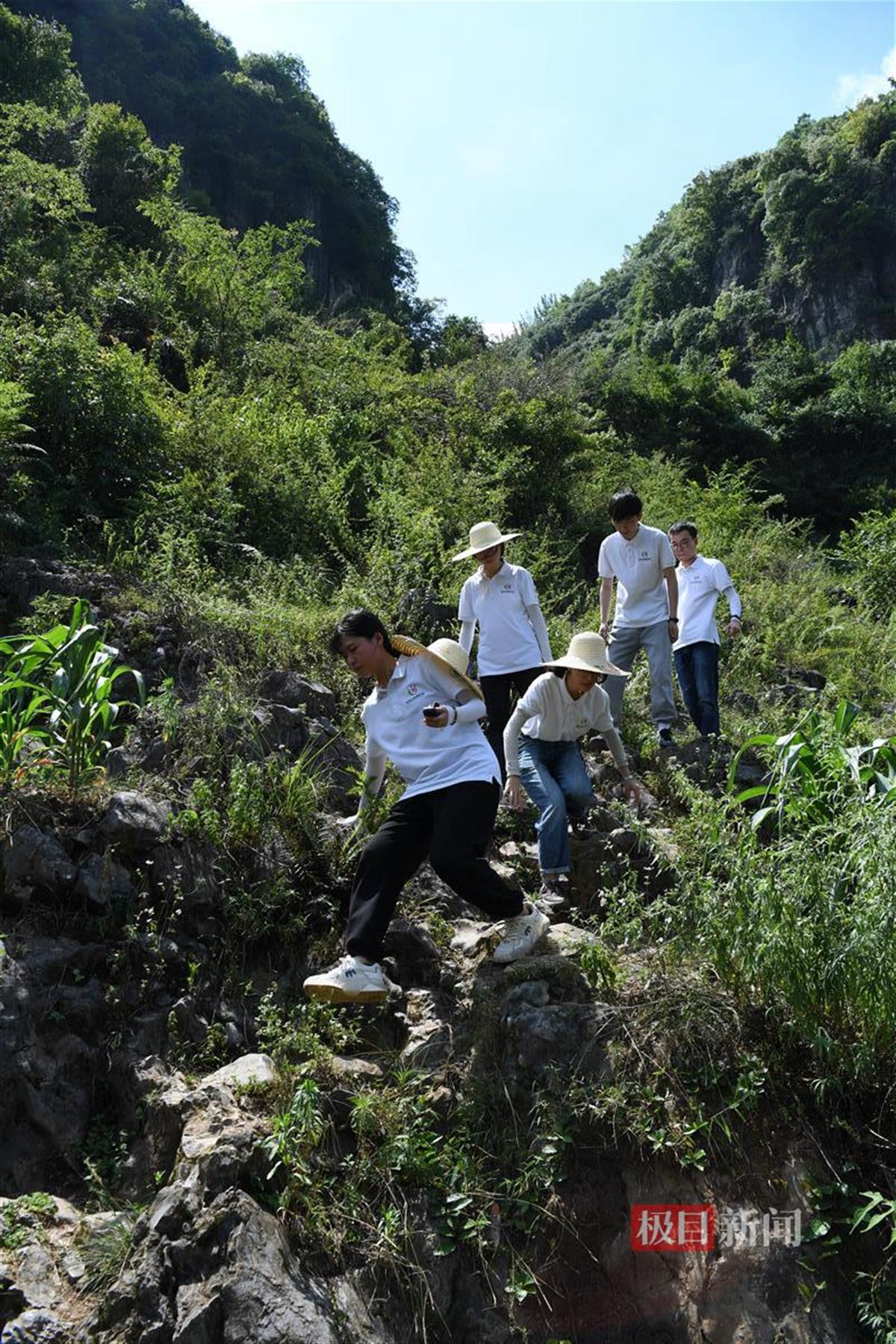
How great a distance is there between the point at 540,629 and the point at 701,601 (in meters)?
1.29

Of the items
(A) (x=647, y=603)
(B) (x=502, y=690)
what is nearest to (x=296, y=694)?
(B) (x=502, y=690)

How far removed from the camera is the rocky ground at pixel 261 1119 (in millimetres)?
2838

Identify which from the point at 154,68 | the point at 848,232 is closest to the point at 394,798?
the point at 154,68

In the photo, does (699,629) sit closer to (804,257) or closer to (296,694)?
(296,694)

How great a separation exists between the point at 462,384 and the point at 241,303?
3.90 m

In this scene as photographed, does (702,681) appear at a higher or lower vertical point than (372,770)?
lower

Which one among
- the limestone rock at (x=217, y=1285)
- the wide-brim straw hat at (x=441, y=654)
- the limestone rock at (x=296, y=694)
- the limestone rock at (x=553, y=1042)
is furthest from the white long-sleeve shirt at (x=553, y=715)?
the limestone rock at (x=217, y=1285)

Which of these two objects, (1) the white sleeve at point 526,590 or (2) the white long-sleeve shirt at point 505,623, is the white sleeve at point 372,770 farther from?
(1) the white sleeve at point 526,590

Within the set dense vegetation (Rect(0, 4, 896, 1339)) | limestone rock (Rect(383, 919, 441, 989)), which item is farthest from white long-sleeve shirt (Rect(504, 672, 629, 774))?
limestone rock (Rect(383, 919, 441, 989))

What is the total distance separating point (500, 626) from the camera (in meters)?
5.52

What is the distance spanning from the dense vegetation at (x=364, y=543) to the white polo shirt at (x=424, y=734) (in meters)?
0.85

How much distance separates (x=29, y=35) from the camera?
19672 millimetres

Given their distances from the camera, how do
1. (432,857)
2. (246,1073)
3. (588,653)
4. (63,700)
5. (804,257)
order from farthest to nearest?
(804,257) < (588,653) < (63,700) < (432,857) < (246,1073)

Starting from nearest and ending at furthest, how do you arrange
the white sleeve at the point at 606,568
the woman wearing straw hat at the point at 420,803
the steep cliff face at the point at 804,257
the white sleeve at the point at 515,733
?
the woman wearing straw hat at the point at 420,803, the white sleeve at the point at 515,733, the white sleeve at the point at 606,568, the steep cliff face at the point at 804,257
